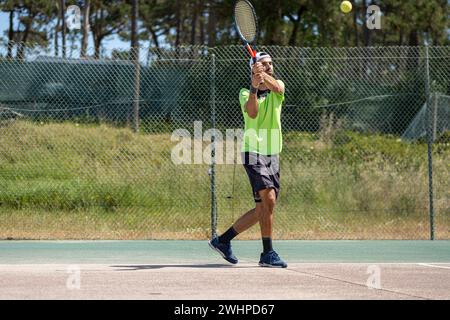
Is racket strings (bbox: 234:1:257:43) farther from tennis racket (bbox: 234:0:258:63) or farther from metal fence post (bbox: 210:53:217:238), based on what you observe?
metal fence post (bbox: 210:53:217:238)

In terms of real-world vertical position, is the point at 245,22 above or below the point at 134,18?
below

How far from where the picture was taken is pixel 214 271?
8.68 m

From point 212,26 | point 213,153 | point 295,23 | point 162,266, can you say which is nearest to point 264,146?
point 162,266

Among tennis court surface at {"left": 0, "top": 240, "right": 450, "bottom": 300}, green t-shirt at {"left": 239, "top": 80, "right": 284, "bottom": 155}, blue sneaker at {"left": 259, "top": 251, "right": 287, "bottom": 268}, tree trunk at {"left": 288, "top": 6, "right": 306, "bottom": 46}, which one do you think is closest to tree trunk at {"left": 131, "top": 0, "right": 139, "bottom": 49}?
tree trunk at {"left": 288, "top": 6, "right": 306, "bottom": 46}

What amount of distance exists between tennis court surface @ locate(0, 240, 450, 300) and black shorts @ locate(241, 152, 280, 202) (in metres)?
0.81

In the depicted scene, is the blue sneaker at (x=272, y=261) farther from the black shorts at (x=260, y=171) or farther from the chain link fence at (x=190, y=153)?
the chain link fence at (x=190, y=153)

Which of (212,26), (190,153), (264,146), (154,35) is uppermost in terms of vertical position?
(154,35)

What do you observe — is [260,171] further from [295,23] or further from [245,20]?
[295,23]

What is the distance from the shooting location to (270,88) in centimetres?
886

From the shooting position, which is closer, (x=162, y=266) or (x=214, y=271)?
(x=214, y=271)

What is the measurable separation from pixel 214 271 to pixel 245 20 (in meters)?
3.51

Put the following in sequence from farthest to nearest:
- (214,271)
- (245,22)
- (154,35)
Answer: (154,35) < (245,22) < (214,271)

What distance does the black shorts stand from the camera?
8.87m
